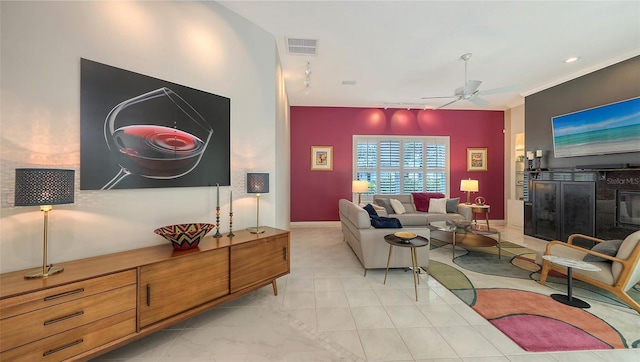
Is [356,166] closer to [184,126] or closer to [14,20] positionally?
[184,126]

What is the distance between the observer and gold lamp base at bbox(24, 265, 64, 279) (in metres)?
1.46

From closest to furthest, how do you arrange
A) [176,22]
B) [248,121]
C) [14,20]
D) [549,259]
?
[14,20] → [176,22] → [549,259] → [248,121]

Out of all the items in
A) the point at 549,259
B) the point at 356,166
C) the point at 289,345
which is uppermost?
the point at 356,166

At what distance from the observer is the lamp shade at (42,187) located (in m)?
1.36

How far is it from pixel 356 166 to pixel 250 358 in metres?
5.48

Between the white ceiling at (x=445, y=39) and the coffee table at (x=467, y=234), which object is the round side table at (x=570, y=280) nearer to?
the coffee table at (x=467, y=234)

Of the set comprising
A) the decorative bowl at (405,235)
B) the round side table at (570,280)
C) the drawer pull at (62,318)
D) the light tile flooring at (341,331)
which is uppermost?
the decorative bowl at (405,235)

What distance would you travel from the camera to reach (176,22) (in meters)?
2.36

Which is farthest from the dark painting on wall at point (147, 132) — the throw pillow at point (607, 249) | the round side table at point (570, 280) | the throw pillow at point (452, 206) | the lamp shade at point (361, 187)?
the throw pillow at point (452, 206)

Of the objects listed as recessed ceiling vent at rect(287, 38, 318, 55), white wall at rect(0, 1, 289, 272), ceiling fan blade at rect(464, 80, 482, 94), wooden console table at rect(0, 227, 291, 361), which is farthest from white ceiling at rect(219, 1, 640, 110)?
wooden console table at rect(0, 227, 291, 361)

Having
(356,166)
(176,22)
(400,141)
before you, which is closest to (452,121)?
(400,141)

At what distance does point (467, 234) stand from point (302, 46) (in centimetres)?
439

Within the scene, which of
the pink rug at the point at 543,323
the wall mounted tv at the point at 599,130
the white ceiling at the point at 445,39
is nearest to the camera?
the pink rug at the point at 543,323

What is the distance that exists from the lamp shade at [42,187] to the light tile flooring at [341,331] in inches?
49.9
